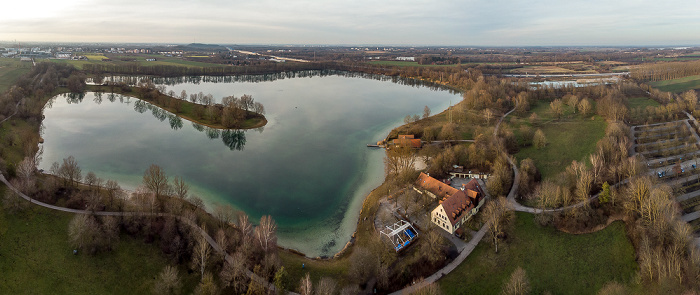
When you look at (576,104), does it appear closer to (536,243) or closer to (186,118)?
(536,243)

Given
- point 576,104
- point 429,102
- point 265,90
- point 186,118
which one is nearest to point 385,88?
point 429,102

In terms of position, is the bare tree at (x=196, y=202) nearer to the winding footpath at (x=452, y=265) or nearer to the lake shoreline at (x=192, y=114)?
the winding footpath at (x=452, y=265)

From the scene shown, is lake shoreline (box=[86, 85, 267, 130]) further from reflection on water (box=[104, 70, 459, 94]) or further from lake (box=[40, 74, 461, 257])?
reflection on water (box=[104, 70, 459, 94])

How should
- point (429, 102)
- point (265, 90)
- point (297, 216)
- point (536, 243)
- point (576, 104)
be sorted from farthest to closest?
point (265, 90)
point (429, 102)
point (576, 104)
point (297, 216)
point (536, 243)

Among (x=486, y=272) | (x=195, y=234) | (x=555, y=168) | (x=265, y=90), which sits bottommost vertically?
(x=486, y=272)

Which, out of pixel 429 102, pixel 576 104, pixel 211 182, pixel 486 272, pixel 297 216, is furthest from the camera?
pixel 429 102

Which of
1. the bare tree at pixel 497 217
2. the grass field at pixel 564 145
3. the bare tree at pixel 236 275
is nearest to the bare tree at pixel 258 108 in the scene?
the bare tree at pixel 236 275
